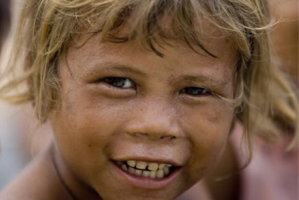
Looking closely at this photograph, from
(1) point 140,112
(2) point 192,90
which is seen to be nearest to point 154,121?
(1) point 140,112

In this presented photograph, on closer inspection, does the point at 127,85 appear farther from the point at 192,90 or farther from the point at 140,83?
the point at 192,90

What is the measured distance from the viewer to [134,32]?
1338mm

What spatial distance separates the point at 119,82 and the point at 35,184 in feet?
1.34

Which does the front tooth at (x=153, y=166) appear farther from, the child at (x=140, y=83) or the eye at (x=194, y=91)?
the eye at (x=194, y=91)

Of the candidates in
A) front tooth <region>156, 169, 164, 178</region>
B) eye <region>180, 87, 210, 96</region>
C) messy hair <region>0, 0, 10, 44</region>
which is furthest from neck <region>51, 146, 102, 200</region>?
messy hair <region>0, 0, 10, 44</region>

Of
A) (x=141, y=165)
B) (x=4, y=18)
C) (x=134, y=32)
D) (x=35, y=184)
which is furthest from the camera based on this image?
(x=4, y=18)

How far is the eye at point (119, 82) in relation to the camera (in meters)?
1.42

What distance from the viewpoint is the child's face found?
1.38 m

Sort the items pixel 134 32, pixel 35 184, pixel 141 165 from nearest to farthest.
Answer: pixel 134 32, pixel 141 165, pixel 35 184

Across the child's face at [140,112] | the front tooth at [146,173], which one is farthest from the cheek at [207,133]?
the front tooth at [146,173]

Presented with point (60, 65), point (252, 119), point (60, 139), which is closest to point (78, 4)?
point (60, 65)

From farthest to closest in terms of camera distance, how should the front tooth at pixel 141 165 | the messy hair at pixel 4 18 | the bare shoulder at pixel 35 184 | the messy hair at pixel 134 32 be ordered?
the messy hair at pixel 4 18 → the bare shoulder at pixel 35 184 → the front tooth at pixel 141 165 → the messy hair at pixel 134 32

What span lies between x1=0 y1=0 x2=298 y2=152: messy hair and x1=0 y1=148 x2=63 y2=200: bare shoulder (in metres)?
0.15

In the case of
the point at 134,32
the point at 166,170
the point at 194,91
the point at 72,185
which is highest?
the point at 134,32
